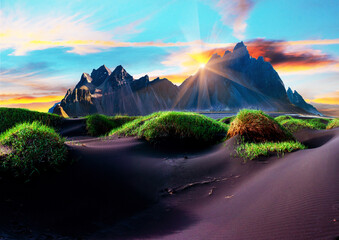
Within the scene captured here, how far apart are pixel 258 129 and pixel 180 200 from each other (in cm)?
365

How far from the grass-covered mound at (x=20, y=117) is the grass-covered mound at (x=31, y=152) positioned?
7.44 metres

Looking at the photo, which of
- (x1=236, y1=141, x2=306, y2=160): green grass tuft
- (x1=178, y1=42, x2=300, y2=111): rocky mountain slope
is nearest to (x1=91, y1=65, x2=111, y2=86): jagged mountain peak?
(x1=178, y1=42, x2=300, y2=111): rocky mountain slope

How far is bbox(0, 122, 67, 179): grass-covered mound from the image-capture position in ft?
13.6

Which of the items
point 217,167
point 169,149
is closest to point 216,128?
point 169,149

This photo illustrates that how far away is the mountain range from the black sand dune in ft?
452

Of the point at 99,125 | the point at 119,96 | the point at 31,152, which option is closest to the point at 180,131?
the point at 31,152

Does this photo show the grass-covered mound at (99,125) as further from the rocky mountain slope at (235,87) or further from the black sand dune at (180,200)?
the rocky mountain slope at (235,87)

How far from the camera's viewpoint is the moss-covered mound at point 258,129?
616cm

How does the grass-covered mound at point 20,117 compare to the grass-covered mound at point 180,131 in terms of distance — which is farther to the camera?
the grass-covered mound at point 20,117

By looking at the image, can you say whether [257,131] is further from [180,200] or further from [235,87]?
[235,87]

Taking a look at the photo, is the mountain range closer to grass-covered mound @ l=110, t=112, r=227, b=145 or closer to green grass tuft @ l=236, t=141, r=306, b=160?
grass-covered mound @ l=110, t=112, r=227, b=145

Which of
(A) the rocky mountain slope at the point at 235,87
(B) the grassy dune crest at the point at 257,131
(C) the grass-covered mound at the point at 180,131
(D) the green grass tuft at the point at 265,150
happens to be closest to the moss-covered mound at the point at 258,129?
(B) the grassy dune crest at the point at 257,131

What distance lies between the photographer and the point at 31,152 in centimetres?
439

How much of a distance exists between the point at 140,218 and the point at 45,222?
138 cm
